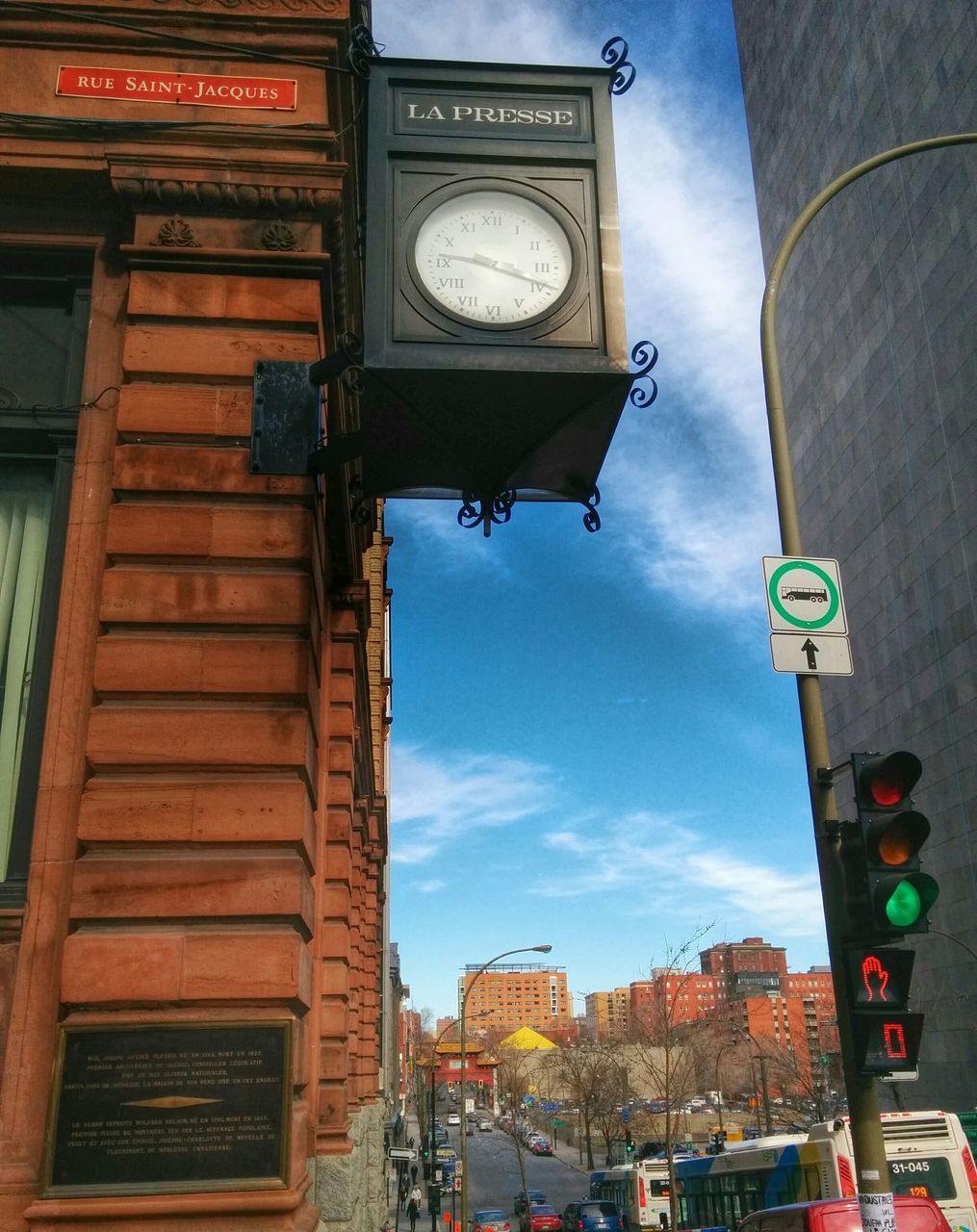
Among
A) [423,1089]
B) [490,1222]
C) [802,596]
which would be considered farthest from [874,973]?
[423,1089]

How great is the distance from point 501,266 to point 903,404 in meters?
67.0

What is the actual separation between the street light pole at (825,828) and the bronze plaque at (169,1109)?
3.30m

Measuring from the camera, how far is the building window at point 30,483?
823 cm

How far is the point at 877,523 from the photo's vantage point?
72.4m

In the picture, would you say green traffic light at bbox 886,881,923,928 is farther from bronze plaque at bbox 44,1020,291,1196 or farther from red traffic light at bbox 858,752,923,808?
bronze plaque at bbox 44,1020,291,1196

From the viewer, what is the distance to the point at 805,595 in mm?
7551

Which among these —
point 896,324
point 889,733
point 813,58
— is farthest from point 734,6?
point 889,733

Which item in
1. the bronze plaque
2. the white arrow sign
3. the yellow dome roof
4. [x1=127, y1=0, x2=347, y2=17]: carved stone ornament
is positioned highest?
[x1=127, y1=0, x2=347, y2=17]: carved stone ornament

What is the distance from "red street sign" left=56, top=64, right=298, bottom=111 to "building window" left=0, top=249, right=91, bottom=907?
4.81ft

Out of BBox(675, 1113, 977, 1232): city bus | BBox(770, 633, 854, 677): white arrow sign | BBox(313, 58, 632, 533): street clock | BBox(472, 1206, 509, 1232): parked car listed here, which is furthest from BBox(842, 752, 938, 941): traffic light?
BBox(472, 1206, 509, 1232): parked car

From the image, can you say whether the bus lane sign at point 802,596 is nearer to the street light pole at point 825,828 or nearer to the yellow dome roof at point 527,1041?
the street light pole at point 825,828

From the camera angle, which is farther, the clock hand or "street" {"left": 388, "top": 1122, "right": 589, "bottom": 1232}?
"street" {"left": 388, "top": 1122, "right": 589, "bottom": 1232}

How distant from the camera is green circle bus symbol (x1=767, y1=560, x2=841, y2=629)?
7.48 m

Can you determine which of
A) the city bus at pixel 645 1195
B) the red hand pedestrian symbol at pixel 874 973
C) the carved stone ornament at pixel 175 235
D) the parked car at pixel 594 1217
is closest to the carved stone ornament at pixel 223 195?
the carved stone ornament at pixel 175 235
